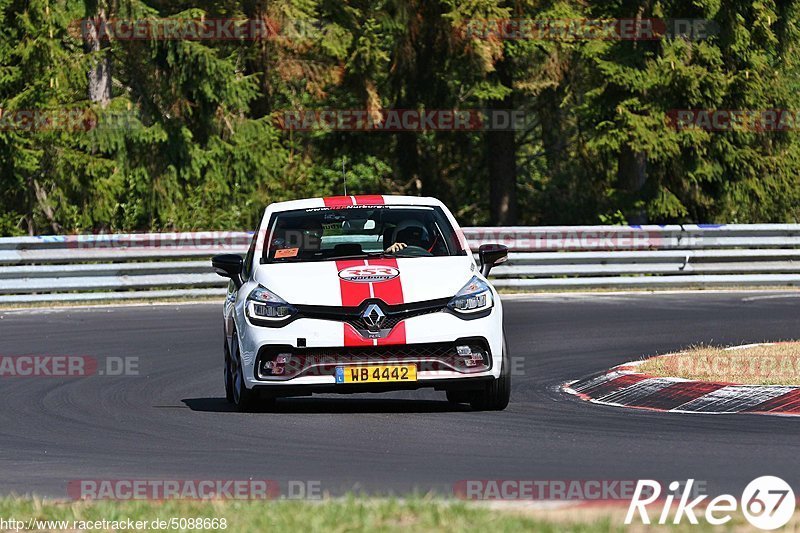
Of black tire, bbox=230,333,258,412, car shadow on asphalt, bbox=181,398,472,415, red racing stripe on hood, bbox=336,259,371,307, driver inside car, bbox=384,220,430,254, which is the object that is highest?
driver inside car, bbox=384,220,430,254

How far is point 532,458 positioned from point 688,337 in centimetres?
896

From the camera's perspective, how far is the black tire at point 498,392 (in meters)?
11.1

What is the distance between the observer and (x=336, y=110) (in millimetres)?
37594

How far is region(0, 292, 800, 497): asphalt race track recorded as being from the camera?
8273mm

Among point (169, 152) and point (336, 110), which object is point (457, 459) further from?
point (336, 110)

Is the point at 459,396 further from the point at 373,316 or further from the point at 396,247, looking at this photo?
the point at 373,316

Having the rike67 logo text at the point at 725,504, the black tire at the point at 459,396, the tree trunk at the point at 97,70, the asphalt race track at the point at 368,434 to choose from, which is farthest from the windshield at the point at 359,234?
the tree trunk at the point at 97,70

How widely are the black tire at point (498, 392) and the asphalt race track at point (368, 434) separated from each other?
138mm

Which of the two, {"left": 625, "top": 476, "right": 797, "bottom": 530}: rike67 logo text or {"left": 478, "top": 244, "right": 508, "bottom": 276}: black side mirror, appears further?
{"left": 478, "top": 244, "right": 508, "bottom": 276}: black side mirror

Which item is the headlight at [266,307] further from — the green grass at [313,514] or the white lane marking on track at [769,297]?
the white lane marking on track at [769,297]

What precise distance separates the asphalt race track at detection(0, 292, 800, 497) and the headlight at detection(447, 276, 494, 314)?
74 centimetres

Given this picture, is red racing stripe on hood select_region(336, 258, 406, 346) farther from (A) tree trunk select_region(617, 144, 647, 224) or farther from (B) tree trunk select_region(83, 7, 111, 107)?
(A) tree trunk select_region(617, 144, 647, 224)

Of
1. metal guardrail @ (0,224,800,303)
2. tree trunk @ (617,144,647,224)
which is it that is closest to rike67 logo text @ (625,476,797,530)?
metal guardrail @ (0,224,800,303)

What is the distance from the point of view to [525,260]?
25.2 meters
